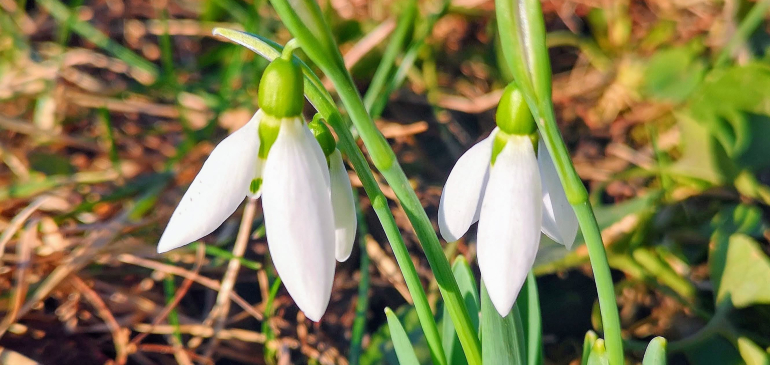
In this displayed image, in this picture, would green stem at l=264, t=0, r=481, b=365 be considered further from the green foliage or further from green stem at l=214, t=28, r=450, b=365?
the green foliage

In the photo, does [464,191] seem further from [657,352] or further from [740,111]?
[740,111]

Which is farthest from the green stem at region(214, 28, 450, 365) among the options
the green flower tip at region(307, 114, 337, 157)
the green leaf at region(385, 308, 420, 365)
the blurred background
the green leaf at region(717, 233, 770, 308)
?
the green leaf at region(717, 233, 770, 308)

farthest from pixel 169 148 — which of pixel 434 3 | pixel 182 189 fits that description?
pixel 434 3

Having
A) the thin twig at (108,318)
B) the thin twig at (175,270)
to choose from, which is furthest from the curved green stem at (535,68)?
the thin twig at (108,318)

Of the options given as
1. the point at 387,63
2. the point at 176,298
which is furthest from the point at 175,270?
the point at 387,63

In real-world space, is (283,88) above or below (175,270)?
above
